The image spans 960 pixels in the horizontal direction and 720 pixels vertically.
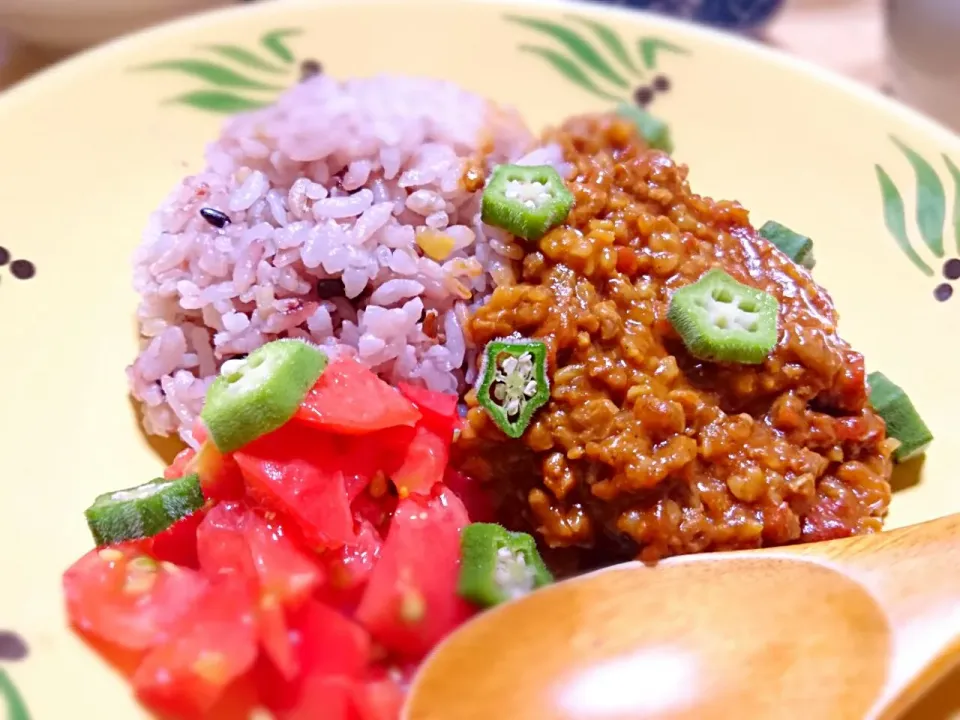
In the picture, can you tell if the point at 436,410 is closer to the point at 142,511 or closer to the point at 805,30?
the point at 142,511

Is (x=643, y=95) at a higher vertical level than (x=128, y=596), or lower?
higher

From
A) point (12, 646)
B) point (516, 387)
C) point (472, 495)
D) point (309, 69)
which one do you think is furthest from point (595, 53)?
point (12, 646)

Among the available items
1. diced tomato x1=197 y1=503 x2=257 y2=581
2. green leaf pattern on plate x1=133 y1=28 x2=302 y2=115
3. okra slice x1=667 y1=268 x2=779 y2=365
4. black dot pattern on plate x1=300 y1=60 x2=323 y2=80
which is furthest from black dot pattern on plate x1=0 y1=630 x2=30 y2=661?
black dot pattern on plate x1=300 y1=60 x2=323 y2=80

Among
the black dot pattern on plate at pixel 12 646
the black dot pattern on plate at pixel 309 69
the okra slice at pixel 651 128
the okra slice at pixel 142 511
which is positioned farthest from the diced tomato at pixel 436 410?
the black dot pattern on plate at pixel 309 69

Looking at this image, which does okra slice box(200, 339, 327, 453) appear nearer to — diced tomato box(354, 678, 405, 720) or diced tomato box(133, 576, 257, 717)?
diced tomato box(133, 576, 257, 717)

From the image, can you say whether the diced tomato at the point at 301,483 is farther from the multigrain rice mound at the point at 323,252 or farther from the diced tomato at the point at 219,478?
the multigrain rice mound at the point at 323,252
